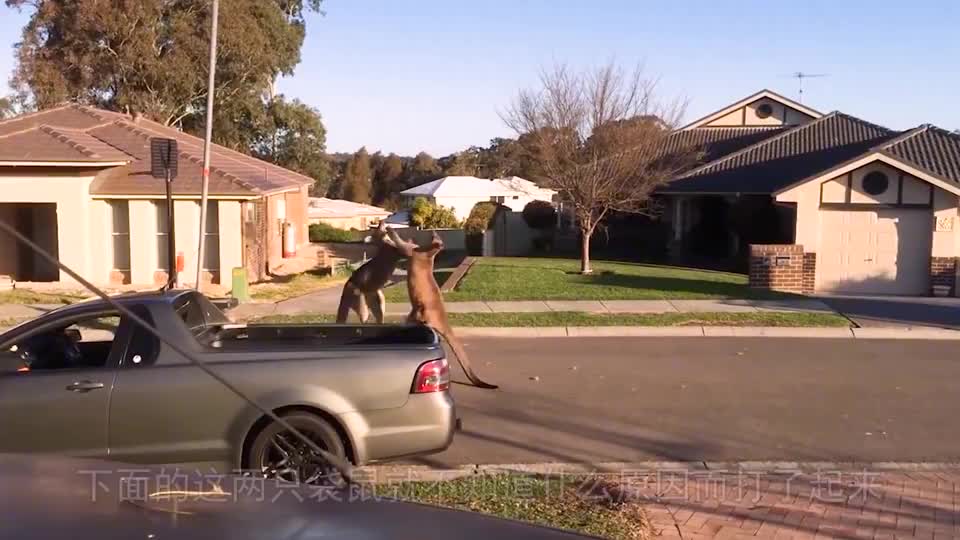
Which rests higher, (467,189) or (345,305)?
(467,189)

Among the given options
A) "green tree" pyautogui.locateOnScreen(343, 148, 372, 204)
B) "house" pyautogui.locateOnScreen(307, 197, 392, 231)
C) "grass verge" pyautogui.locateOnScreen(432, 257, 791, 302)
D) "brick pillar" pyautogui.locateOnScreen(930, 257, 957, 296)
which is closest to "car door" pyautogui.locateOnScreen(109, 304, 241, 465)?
"grass verge" pyautogui.locateOnScreen(432, 257, 791, 302)

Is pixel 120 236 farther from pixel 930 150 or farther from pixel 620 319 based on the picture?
pixel 930 150

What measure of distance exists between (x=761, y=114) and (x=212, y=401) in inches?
1516

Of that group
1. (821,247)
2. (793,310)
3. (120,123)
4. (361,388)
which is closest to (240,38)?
(120,123)

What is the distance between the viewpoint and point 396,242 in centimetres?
1133

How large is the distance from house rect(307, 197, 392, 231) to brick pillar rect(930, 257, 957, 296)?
30.9 meters

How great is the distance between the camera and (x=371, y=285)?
12.0 metres

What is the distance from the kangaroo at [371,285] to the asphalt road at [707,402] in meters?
1.36

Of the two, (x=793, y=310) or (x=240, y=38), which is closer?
(x=793, y=310)

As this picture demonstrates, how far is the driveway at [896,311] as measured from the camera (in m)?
16.6

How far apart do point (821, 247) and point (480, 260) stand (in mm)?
9015

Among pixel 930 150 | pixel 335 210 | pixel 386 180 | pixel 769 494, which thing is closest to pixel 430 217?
pixel 335 210

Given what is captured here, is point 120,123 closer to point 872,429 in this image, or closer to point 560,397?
point 560,397

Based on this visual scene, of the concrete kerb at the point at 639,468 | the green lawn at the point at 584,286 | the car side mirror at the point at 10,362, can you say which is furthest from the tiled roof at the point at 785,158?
the car side mirror at the point at 10,362
